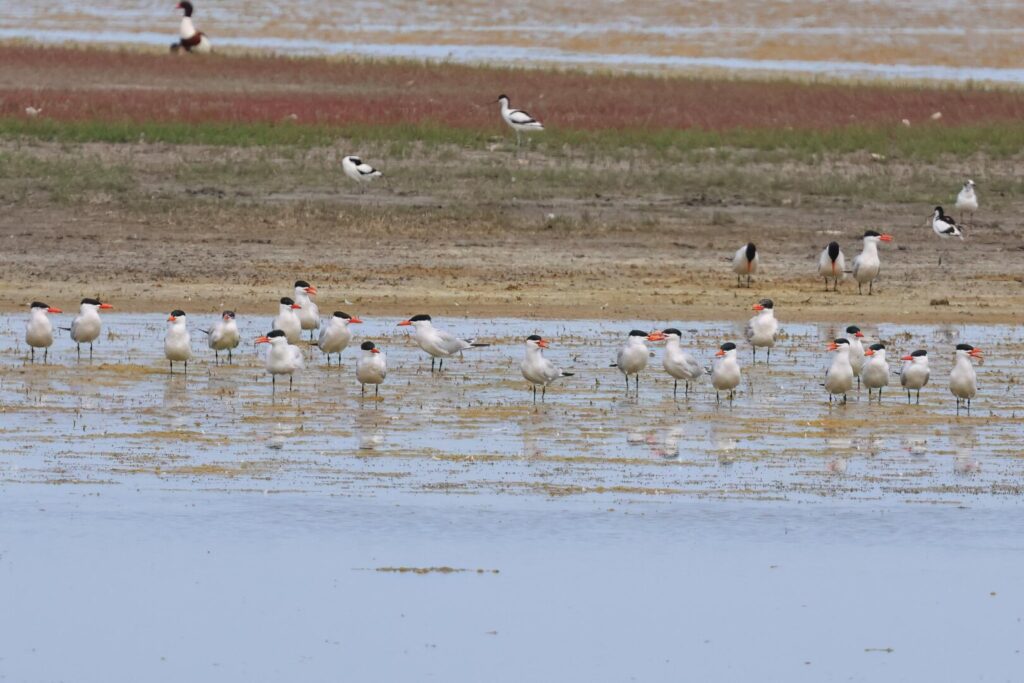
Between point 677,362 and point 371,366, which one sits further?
point 677,362

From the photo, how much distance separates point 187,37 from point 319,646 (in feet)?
141

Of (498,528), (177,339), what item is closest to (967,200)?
(177,339)

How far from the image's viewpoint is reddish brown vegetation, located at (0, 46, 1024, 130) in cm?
3806

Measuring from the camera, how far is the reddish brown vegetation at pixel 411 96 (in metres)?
38.1

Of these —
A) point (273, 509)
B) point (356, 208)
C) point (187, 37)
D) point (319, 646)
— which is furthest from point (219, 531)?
point (187, 37)

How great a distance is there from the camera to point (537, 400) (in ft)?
57.0

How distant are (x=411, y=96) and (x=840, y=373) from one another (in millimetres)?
26625

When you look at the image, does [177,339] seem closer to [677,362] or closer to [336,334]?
[336,334]

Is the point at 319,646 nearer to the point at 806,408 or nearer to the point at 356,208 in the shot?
the point at 806,408

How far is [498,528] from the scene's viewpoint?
12844 mm

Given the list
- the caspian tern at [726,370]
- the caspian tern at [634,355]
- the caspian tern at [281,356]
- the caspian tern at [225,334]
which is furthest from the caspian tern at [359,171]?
the caspian tern at [726,370]

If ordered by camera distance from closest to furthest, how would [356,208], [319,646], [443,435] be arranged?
[319,646] → [443,435] → [356,208]

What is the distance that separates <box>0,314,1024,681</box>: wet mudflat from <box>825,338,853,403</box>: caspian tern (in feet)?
0.80

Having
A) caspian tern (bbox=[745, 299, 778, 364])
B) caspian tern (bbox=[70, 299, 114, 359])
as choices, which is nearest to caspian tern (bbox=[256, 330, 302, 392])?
caspian tern (bbox=[70, 299, 114, 359])
